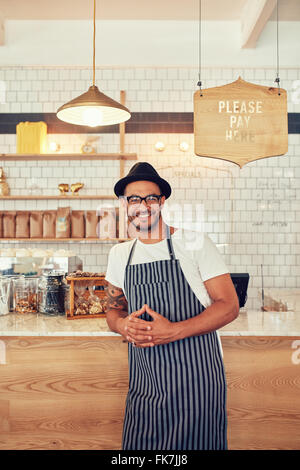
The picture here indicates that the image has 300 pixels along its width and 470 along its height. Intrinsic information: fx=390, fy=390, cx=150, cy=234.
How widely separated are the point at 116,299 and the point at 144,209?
483 millimetres

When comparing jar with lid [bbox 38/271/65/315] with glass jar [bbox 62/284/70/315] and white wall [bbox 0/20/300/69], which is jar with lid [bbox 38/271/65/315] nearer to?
glass jar [bbox 62/284/70/315]

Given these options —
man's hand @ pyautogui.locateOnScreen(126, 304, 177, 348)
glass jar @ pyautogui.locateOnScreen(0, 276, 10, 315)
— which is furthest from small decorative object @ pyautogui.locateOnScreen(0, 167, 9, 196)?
man's hand @ pyautogui.locateOnScreen(126, 304, 177, 348)

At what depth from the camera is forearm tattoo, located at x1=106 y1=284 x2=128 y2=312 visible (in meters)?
1.93

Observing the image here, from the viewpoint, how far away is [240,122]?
3.76m

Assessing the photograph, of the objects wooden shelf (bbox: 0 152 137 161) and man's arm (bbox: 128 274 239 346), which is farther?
wooden shelf (bbox: 0 152 137 161)

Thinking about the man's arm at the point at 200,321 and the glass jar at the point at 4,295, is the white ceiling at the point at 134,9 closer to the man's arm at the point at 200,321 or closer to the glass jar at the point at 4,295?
the glass jar at the point at 4,295

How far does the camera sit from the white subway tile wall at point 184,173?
15.3 feet

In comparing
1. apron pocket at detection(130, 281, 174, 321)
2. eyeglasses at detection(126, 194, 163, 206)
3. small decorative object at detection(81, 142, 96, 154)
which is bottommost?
apron pocket at detection(130, 281, 174, 321)

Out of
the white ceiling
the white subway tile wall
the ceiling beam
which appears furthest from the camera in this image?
the white subway tile wall

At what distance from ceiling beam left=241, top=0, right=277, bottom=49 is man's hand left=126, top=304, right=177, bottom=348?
11.0 feet

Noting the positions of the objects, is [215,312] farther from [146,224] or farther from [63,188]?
[63,188]

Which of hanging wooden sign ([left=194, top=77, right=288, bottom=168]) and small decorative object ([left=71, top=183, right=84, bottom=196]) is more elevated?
hanging wooden sign ([left=194, top=77, right=288, bottom=168])

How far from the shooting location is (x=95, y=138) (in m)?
4.64

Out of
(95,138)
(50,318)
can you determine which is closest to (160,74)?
(95,138)
